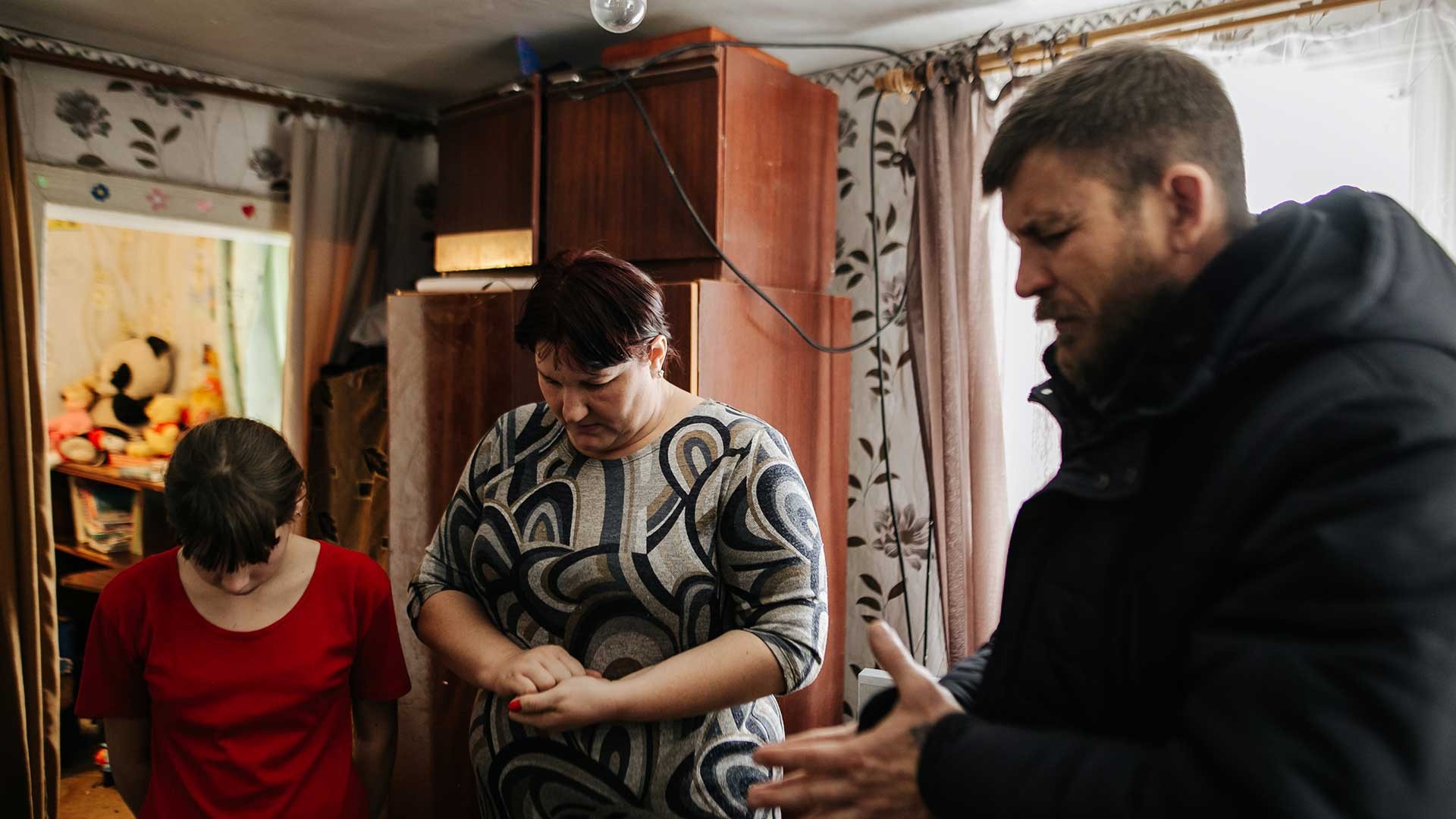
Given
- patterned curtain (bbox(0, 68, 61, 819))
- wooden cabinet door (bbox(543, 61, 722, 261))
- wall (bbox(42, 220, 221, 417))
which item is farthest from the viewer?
wall (bbox(42, 220, 221, 417))

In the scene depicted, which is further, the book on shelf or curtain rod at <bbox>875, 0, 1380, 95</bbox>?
the book on shelf

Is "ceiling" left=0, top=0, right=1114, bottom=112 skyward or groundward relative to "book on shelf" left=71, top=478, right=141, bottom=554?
skyward

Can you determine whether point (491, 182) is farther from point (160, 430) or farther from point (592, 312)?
point (160, 430)

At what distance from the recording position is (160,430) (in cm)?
377

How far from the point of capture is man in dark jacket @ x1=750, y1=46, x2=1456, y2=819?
54cm

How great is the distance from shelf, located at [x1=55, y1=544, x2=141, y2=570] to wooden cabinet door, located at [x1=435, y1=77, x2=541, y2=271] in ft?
6.24

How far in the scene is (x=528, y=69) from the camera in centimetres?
231

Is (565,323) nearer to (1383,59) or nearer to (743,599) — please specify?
(743,599)

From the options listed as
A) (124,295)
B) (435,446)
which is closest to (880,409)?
(435,446)

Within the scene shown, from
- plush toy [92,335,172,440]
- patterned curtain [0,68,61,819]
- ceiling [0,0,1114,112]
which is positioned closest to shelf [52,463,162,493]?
plush toy [92,335,172,440]

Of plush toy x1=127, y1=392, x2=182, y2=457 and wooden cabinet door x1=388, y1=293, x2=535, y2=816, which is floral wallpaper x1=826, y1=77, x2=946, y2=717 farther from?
plush toy x1=127, y1=392, x2=182, y2=457

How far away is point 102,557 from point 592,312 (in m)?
3.19

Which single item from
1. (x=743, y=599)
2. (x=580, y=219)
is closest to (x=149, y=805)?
(x=743, y=599)

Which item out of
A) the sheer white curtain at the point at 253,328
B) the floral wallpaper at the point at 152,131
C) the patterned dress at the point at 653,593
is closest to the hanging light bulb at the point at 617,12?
the patterned dress at the point at 653,593
